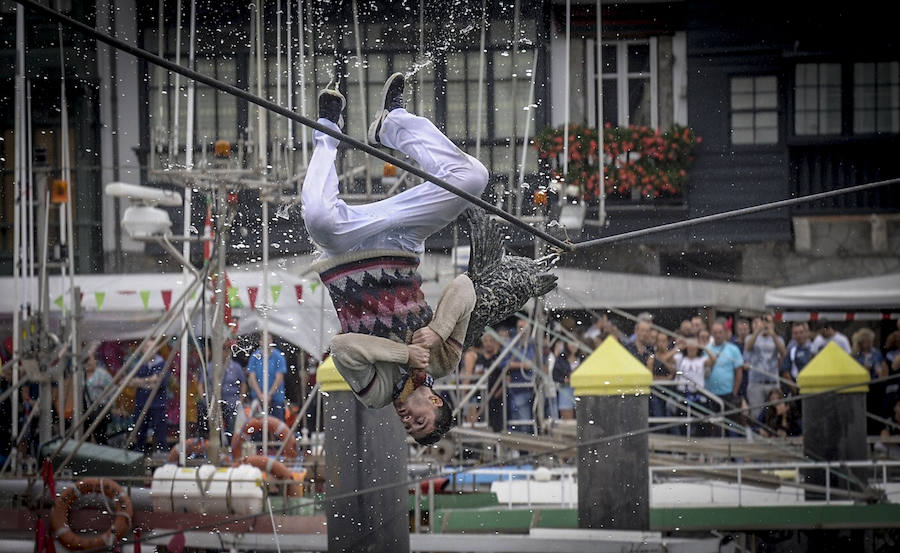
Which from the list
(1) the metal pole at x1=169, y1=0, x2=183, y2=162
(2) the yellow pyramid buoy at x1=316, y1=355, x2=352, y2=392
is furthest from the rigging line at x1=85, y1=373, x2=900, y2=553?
(1) the metal pole at x1=169, y1=0, x2=183, y2=162

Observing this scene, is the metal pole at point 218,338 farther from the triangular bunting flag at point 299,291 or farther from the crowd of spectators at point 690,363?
the crowd of spectators at point 690,363

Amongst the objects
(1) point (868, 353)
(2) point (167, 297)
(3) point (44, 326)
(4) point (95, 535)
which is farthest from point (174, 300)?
(1) point (868, 353)

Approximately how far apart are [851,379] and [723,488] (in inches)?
9.6

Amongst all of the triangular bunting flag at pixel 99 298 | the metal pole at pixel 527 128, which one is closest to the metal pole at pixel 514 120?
the metal pole at pixel 527 128

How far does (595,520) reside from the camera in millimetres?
1988

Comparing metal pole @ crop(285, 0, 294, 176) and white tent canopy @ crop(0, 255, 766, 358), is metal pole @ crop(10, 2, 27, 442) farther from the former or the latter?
metal pole @ crop(285, 0, 294, 176)

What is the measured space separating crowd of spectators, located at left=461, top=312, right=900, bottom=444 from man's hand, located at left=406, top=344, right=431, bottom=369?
23 centimetres

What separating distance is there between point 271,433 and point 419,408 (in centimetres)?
42

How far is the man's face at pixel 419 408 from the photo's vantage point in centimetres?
139

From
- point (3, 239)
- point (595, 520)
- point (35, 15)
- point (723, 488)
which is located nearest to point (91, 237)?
point (3, 239)

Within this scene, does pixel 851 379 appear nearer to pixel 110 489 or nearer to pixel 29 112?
pixel 110 489

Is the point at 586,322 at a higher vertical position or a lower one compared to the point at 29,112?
lower

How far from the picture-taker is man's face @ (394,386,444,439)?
4.55 ft

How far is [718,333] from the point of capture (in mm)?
1812
